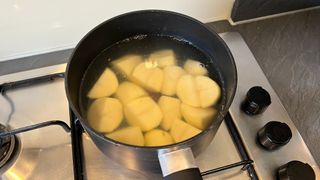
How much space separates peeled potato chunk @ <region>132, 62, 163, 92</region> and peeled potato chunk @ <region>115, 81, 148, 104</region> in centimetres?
1

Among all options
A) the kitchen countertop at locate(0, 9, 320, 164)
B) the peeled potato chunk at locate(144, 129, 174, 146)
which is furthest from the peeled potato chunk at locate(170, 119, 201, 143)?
the kitchen countertop at locate(0, 9, 320, 164)

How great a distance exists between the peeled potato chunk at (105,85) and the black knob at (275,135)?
254 mm

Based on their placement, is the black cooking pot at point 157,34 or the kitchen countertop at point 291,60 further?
the kitchen countertop at point 291,60

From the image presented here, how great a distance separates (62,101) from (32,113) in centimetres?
6

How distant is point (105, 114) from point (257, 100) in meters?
0.25

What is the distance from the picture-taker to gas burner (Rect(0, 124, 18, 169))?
0.52 m

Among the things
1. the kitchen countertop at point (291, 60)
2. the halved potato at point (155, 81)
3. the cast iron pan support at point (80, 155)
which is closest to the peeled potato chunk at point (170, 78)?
the halved potato at point (155, 81)

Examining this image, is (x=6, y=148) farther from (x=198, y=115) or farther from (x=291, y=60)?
(x=291, y=60)

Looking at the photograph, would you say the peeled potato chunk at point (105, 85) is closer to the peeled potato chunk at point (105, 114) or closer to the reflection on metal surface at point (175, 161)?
the peeled potato chunk at point (105, 114)

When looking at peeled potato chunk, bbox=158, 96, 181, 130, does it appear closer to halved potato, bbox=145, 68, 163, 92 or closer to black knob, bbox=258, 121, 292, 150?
halved potato, bbox=145, 68, 163, 92

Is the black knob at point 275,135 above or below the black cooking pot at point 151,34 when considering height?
below

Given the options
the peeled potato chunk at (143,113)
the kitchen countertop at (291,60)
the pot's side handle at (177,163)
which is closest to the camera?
the pot's side handle at (177,163)

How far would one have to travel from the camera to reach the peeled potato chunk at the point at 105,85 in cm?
52

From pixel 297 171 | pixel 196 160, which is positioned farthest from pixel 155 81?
pixel 297 171
